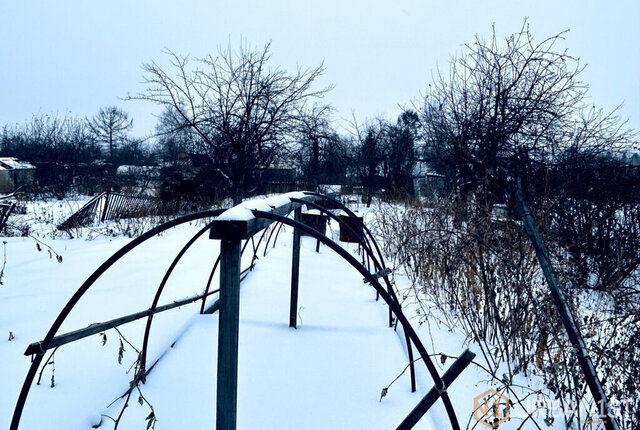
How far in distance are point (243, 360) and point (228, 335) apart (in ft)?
4.04

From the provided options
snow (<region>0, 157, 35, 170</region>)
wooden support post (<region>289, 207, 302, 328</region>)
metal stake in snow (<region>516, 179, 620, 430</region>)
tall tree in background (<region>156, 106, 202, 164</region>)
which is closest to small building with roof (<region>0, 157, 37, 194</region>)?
snow (<region>0, 157, 35, 170</region>)

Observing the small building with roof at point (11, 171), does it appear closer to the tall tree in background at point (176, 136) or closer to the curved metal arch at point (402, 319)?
the tall tree in background at point (176, 136)

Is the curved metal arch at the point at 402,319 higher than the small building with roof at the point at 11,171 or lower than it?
lower

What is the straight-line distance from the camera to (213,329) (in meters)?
2.72

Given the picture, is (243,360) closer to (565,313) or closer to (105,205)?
(565,313)

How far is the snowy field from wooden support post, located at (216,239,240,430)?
1.93 feet

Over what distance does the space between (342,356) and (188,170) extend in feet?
39.0

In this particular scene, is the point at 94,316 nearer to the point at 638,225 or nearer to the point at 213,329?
the point at 213,329

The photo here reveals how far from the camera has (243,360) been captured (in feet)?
7.39

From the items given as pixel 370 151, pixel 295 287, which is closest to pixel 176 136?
pixel 370 151

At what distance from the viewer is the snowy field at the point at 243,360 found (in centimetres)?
173

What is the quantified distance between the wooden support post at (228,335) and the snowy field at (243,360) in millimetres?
588

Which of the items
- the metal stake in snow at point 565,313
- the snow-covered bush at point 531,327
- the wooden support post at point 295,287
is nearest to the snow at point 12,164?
the wooden support post at point 295,287

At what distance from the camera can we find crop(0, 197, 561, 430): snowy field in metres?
1.73
